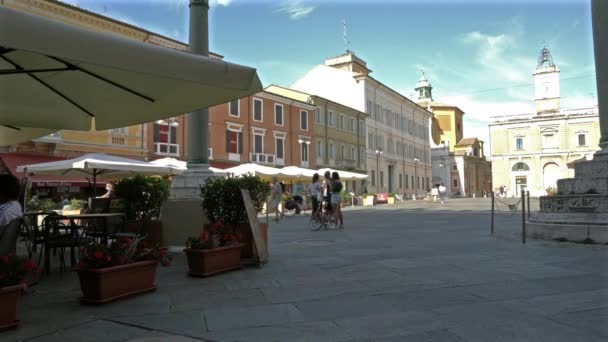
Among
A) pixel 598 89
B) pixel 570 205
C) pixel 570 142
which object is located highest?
pixel 570 142

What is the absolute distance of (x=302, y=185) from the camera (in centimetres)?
3666

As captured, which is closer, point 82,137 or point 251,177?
point 251,177

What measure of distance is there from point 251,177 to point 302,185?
29932 millimetres

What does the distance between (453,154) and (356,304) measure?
81323 millimetres

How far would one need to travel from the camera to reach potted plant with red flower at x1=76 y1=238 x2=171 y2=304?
429 cm

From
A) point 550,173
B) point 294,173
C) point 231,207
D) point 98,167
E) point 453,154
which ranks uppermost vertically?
point 453,154

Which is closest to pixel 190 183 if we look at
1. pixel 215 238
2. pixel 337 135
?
pixel 215 238

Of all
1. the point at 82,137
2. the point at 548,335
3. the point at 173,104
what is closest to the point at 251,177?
the point at 173,104

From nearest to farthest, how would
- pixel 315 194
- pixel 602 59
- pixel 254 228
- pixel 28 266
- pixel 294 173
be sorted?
pixel 28 266 < pixel 254 228 < pixel 602 59 < pixel 315 194 < pixel 294 173

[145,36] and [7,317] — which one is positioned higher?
[145,36]

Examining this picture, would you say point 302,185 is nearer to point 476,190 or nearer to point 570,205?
point 570,205

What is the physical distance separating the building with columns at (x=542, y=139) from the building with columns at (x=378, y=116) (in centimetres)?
1431

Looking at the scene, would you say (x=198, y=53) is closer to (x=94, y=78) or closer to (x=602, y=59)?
(x=94, y=78)

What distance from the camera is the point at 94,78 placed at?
4391mm
